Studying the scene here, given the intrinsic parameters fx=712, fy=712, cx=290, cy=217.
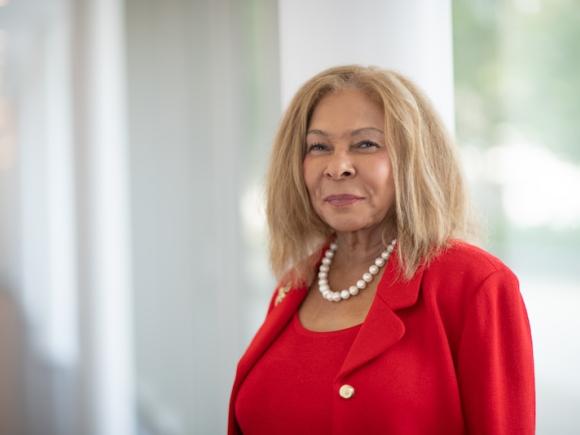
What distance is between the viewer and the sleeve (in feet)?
4.74

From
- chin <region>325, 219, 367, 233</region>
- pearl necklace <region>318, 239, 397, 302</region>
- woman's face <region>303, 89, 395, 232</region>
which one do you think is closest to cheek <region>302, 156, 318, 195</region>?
woman's face <region>303, 89, 395, 232</region>

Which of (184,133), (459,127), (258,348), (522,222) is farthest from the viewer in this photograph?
(184,133)

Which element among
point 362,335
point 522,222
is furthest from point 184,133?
point 362,335

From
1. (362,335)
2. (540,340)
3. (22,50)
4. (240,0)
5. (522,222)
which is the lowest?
(540,340)

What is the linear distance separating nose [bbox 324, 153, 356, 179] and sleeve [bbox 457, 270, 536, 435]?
399 millimetres

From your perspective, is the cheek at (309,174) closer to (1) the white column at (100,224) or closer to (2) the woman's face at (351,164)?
(2) the woman's face at (351,164)

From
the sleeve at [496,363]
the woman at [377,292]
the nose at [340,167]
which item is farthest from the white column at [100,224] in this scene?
the sleeve at [496,363]

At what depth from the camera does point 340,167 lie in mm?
1649

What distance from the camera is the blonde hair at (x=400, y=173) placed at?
5.35 ft

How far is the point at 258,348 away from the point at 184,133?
6.22 feet

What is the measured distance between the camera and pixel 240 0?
3377mm

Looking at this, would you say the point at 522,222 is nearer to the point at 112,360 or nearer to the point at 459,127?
the point at 459,127

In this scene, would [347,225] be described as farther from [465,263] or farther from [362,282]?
[465,263]

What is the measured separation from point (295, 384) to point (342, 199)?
442mm
